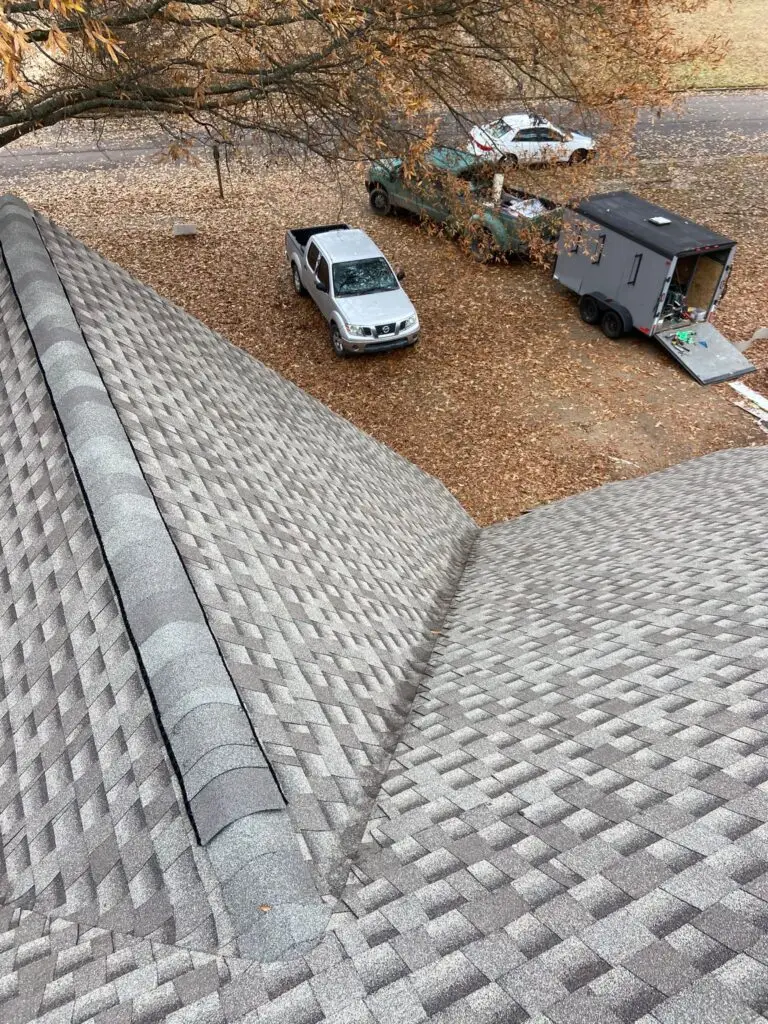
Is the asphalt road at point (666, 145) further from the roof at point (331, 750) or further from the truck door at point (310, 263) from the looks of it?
the roof at point (331, 750)

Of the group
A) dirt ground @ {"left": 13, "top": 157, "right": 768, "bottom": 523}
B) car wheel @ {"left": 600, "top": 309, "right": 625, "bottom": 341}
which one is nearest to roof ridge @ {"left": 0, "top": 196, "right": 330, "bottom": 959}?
dirt ground @ {"left": 13, "top": 157, "right": 768, "bottom": 523}

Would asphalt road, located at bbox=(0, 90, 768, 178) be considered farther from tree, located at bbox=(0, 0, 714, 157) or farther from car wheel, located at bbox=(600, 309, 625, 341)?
tree, located at bbox=(0, 0, 714, 157)

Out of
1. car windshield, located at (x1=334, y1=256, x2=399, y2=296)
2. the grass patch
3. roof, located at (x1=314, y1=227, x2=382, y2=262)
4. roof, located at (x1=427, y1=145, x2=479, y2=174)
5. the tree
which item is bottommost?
car windshield, located at (x1=334, y1=256, x2=399, y2=296)

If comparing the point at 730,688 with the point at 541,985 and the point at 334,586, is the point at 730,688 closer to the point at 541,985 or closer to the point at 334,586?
the point at 541,985

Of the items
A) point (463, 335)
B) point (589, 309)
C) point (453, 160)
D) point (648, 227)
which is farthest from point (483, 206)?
point (589, 309)

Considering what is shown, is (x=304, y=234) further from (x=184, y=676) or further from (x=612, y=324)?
(x=184, y=676)

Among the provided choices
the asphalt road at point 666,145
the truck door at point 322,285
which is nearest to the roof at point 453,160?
the truck door at point 322,285

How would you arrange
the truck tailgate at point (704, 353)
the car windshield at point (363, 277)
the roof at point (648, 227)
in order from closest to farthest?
the roof at point (648, 227) → the truck tailgate at point (704, 353) → the car windshield at point (363, 277)
